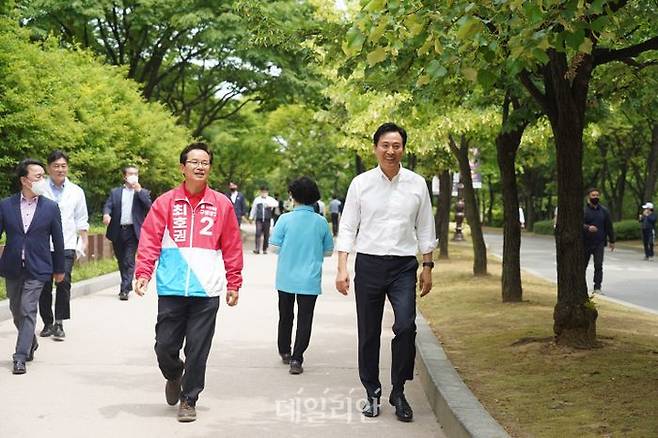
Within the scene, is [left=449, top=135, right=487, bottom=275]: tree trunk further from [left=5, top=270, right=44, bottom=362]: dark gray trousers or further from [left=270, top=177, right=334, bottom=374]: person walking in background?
[left=5, top=270, right=44, bottom=362]: dark gray trousers

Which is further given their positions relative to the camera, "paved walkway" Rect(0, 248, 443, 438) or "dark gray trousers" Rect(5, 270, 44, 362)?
"dark gray trousers" Rect(5, 270, 44, 362)

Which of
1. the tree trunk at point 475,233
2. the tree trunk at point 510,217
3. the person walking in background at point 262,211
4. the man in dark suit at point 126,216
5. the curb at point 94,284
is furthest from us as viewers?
the person walking in background at point 262,211

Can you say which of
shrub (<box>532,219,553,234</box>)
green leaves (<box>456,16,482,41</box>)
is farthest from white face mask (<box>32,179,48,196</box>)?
shrub (<box>532,219,553,234</box>)

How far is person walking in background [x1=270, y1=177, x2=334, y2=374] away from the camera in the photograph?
7.81 m

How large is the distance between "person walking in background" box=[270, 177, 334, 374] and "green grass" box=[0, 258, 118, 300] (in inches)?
290

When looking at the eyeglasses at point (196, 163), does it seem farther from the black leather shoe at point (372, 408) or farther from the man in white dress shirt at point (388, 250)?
the black leather shoe at point (372, 408)

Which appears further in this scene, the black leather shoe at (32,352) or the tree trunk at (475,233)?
the tree trunk at (475,233)

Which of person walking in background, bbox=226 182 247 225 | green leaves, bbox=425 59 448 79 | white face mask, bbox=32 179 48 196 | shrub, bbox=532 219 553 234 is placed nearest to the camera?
green leaves, bbox=425 59 448 79

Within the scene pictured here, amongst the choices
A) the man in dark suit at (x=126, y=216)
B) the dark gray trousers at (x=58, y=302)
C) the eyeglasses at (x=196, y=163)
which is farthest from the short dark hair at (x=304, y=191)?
the man in dark suit at (x=126, y=216)

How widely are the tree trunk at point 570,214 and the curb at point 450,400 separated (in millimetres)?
1185

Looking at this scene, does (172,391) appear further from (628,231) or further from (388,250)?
(628,231)

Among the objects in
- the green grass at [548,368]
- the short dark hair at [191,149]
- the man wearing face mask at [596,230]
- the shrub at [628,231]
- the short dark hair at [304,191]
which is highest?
the short dark hair at [191,149]

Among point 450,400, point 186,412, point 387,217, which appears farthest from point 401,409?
point 186,412

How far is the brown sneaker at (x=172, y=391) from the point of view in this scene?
611 centimetres
